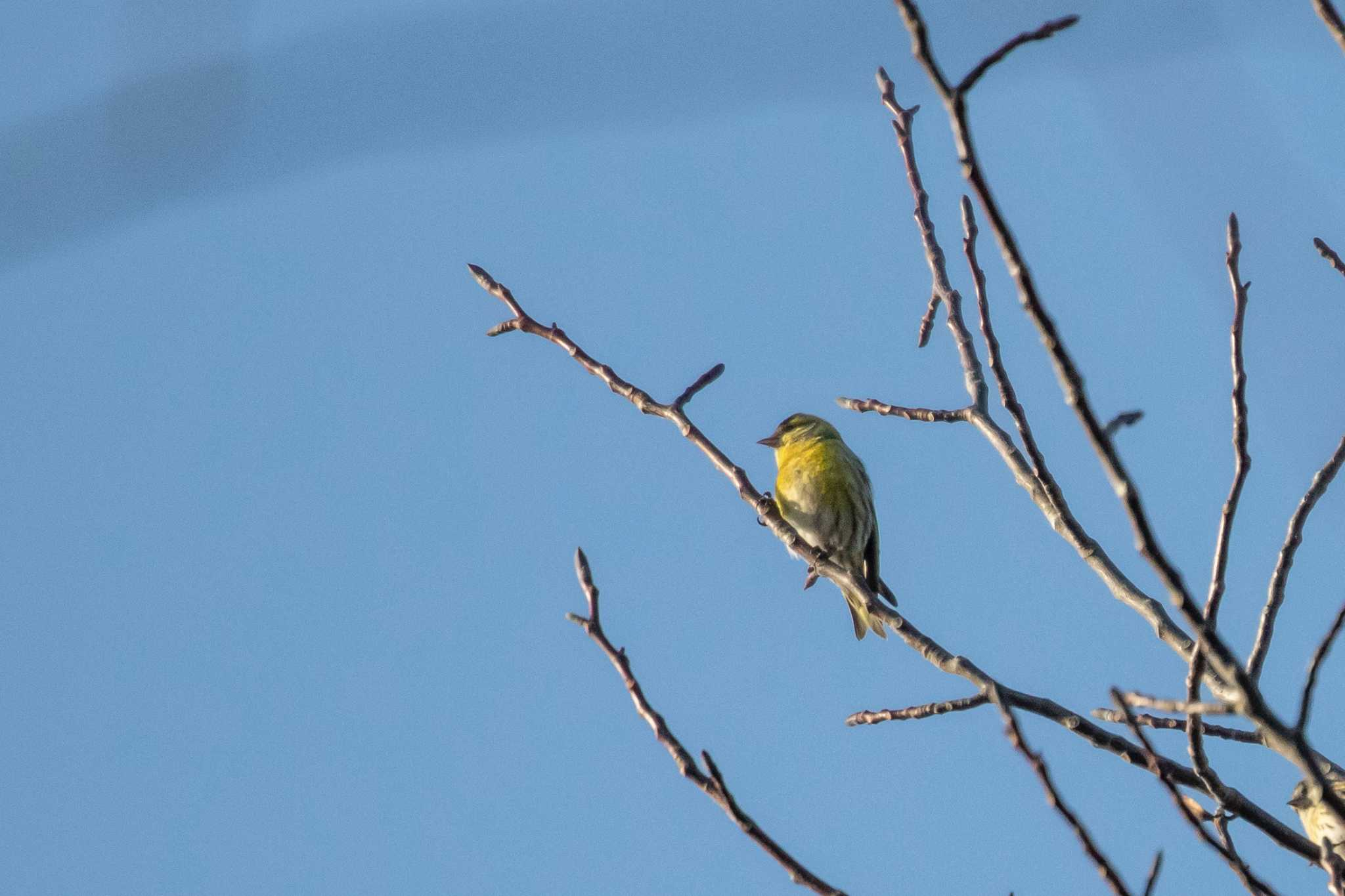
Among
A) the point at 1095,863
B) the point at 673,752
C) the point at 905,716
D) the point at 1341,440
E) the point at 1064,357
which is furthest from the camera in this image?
the point at 905,716

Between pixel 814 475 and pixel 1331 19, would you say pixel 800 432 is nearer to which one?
pixel 814 475

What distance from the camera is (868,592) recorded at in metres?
3.20

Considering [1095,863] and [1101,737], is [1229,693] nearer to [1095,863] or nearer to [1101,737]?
[1101,737]

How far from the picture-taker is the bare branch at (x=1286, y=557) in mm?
2287

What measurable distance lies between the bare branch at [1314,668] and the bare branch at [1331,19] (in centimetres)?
74

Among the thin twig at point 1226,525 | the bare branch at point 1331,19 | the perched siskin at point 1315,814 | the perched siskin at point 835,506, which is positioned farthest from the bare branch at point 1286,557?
the perched siskin at point 835,506

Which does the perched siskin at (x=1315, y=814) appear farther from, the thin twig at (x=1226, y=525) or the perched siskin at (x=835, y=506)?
the thin twig at (x=1226, y=525)

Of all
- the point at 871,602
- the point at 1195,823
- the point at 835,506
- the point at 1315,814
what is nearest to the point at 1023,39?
the point at 1195,823

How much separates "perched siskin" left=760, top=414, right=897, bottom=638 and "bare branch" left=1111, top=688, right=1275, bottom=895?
13.7ft

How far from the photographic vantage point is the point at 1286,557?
2.39 metres

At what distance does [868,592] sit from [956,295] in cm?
68

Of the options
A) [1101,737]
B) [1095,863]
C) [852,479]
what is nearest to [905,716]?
[1101,737]

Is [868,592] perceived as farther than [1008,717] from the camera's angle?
Yes

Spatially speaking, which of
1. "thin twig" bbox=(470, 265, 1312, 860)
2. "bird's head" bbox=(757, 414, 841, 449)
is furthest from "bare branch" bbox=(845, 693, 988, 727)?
"bird's head" bbox=(757, 414, 841, 449)
